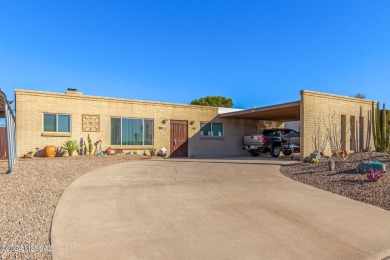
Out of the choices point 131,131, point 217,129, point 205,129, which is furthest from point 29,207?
point 217,129

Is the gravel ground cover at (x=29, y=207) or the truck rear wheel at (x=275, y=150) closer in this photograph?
the gravel ground cover at (x=29, y=207)

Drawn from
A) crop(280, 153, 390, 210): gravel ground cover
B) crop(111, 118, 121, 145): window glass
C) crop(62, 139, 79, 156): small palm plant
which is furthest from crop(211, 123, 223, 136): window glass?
crop(280, 153, 390, 210): gravel ground cover

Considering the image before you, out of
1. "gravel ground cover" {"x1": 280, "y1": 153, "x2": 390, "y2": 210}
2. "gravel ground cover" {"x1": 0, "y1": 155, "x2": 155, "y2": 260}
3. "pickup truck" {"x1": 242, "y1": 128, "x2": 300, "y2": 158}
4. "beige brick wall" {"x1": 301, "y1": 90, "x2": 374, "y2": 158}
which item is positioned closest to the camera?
"gravel ground cover" {"x1": 0, "y1": 155, "x2": 155, "y2": 260}

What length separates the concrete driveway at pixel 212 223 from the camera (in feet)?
12.6

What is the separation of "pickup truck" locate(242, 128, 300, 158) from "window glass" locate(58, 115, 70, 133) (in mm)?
11023

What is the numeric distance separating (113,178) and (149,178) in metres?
1.06

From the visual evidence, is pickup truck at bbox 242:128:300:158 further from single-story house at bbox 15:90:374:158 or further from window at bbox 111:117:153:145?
window at bbox 111:117:153:145

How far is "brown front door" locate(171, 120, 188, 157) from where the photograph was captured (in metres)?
18.7

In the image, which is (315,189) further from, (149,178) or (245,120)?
(245,120)

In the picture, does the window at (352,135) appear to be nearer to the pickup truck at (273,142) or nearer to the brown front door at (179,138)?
the pickup truck at (273,142)

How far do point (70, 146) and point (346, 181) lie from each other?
12.9m

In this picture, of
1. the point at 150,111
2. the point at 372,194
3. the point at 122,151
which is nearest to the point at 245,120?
the point at 150,111

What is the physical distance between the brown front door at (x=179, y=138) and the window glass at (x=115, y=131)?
3424mm

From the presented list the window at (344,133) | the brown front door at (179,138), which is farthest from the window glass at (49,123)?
the window at (344,133)
